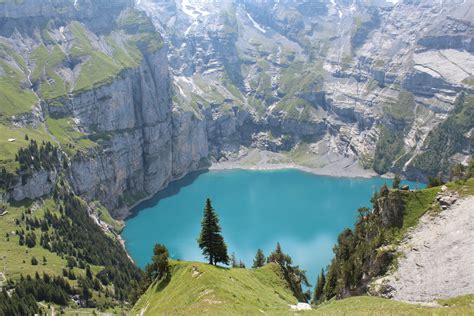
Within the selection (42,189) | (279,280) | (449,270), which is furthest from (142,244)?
(449,270)

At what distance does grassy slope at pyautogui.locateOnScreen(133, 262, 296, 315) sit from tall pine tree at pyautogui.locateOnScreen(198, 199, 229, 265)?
17.5ft

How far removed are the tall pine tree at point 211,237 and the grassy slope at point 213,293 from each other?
5.34 metres

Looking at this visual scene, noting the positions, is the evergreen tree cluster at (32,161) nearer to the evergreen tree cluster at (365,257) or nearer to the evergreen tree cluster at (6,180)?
the evergreen tree cluster at (6,180)

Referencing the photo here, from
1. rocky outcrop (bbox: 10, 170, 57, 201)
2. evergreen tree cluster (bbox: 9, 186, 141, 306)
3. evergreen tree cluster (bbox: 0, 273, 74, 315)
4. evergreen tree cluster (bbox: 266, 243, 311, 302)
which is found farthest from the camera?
rocky outcrop (bbox: 10, 170, 57, 201)

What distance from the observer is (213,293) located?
46875 millimetres

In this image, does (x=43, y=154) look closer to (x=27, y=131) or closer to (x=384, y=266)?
(x=27, y=131)

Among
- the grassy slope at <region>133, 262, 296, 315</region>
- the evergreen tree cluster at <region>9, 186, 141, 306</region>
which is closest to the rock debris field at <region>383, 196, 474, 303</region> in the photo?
the grassy slope at <region>133, 262, 296, 315</region>

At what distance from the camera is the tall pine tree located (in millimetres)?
66625

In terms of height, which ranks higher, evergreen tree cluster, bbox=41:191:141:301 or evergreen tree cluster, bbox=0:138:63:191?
evergreen tree cluster, bbox=0:138:63:191

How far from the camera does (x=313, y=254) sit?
6147 inches

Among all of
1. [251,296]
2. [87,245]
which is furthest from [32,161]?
[251,296]

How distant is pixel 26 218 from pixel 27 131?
5842 cm

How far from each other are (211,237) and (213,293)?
21211 mm

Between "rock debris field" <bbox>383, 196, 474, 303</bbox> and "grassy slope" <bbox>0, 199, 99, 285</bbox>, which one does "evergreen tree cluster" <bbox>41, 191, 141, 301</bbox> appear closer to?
"grassy slope" <bbox>0, 199, 99, 285</bbox>
